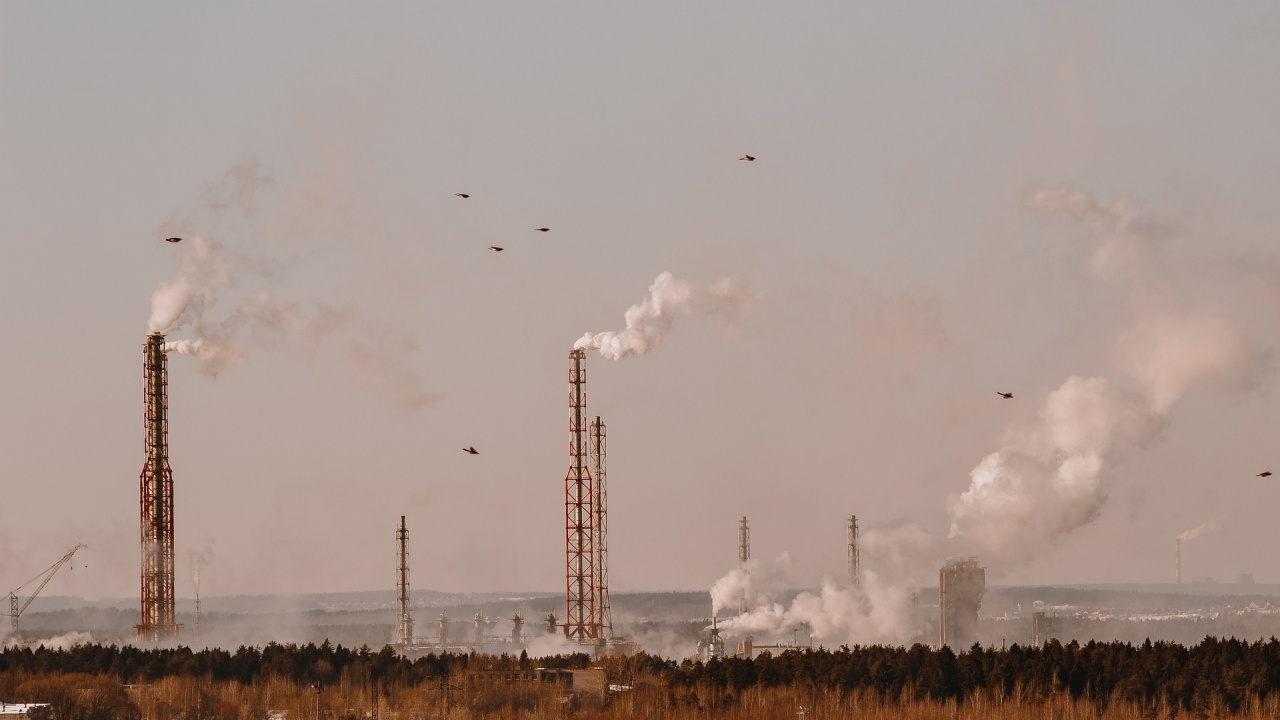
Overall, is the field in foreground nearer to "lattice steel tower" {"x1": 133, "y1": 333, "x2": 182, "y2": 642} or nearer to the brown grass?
the brown grass

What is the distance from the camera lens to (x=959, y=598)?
17750 cm

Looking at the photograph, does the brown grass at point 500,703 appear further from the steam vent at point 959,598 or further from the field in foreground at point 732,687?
the steam vent at point 959,598

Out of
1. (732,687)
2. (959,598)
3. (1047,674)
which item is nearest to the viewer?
(1047,674)

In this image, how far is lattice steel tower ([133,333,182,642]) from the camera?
11969 centimetres

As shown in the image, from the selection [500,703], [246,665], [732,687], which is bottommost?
[500,703]

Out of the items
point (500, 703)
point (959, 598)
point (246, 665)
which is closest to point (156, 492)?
point (246, 665)

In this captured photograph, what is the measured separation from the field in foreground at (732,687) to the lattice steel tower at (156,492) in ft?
51.3

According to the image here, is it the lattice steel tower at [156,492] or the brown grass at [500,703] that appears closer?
the brown grass at [500,703]

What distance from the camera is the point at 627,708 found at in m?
86.3

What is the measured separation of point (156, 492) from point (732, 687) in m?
47.0

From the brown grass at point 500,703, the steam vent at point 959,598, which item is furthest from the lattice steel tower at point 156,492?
the steam vent at point 959,598

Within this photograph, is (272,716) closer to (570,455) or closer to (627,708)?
(627,708)

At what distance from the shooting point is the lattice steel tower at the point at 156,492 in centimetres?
11969

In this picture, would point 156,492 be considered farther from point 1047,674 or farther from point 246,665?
point 1047,674
